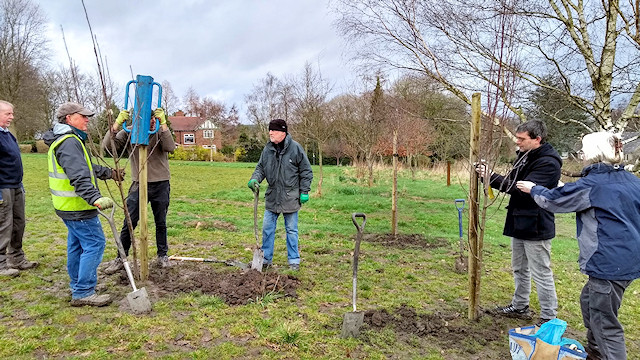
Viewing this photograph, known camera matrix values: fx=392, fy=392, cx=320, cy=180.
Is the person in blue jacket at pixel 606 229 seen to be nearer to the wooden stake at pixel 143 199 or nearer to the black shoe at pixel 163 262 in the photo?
A: the wooden stake at pixel 143 199

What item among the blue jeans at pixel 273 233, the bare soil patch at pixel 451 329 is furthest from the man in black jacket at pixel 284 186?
the bare soil patch at pixel 451 329

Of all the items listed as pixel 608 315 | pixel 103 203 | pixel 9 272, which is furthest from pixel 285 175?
pixel 608 315

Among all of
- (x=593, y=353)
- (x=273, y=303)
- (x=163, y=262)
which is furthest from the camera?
(x=163, y=262)

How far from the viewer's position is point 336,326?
371 centimetres

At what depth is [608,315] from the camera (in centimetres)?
286

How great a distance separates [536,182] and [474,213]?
2.16ft

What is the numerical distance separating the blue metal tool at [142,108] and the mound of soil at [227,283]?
1656mm

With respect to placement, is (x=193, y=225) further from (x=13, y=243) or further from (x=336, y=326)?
(x=336, y=326)

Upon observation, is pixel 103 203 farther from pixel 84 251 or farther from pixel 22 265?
pixel 22 265

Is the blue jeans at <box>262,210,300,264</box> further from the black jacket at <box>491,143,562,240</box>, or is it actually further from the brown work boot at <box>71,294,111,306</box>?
the black jacket at <box>491,143,562,240</box>

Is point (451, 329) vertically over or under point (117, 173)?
under

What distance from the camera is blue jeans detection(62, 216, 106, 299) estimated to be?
12.6 feet

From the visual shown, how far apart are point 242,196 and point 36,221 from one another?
5.89 meters

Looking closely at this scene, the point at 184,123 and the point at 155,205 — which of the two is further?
the point at 184,123
